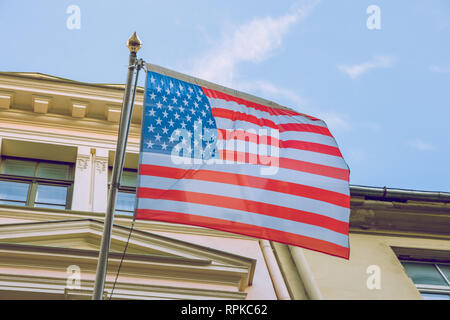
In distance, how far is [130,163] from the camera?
14328mm

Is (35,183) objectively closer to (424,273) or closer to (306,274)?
(306,274)

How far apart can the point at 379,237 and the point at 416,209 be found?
1.02 metres

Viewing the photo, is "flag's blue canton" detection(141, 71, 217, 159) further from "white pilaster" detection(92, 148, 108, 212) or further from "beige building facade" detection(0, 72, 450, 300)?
"white pilaster" detection(92, 148, 108, 212)

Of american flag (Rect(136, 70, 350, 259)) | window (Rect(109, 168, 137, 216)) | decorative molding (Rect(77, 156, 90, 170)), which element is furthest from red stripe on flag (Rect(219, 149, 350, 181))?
decorative molding (Rect(77, 156, 90, 170))

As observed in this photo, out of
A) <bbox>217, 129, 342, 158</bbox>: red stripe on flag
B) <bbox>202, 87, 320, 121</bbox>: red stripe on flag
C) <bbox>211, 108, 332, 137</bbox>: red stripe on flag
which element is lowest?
<bbox>217, 129, 342, 158</bbox>: red stripe on flag

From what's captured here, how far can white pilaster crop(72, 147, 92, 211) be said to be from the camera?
12523 mm

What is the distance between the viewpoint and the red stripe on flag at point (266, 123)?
32.3 ft

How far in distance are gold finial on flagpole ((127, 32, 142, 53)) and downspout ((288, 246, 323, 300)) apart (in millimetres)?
4616

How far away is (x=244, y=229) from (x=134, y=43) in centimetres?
279

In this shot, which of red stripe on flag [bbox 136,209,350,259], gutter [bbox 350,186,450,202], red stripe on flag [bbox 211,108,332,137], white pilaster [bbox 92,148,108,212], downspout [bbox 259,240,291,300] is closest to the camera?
red stripe on flag [bbox 136,209,350,259]

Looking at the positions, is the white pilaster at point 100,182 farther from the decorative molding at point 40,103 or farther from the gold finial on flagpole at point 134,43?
the gold finial on flagpole at point 134,43

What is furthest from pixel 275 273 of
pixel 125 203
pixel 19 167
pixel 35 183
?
pixel 19 167
